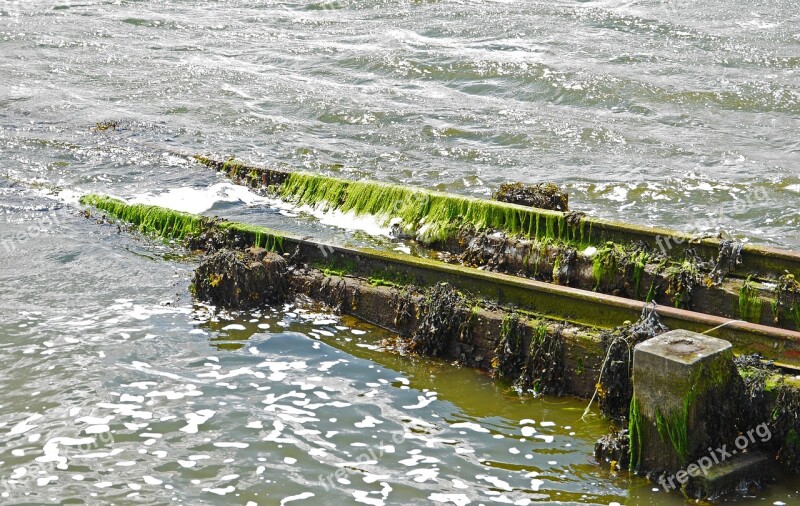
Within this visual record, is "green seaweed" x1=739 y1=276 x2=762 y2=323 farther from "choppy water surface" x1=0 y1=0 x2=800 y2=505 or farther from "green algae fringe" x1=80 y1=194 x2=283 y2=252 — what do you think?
"green algae fringe" x1=80 y1=194 x2=283 y2=252

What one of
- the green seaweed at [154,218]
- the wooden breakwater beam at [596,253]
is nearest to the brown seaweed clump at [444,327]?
the wooden breakwater beam at [596,253]

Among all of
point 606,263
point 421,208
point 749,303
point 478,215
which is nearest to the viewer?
point 749,303

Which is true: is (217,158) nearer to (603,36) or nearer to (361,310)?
(361,310)

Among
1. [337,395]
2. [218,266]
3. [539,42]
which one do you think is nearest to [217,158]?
[218,266]

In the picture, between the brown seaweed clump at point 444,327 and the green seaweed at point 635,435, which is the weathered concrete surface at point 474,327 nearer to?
the brown seaweed clump at point 444,327

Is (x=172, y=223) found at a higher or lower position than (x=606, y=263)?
lower

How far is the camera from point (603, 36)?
869 inches

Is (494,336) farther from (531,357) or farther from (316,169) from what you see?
(316,169)

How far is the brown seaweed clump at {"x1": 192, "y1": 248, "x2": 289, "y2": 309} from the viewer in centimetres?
908

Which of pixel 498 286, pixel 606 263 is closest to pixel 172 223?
pixel 498 286

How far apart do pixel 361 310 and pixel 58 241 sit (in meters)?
4.08

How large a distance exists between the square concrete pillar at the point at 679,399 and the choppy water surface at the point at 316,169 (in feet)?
0.92

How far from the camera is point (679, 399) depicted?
238 inches

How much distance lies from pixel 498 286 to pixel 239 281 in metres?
2.52
